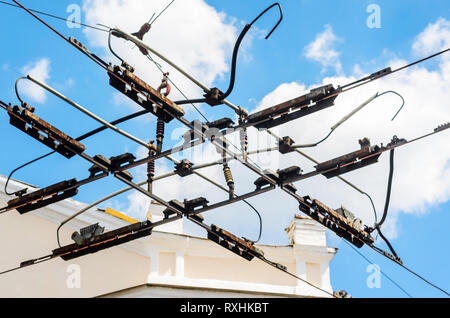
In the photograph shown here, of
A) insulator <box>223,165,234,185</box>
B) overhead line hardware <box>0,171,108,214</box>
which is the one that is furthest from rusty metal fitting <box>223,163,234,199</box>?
overhead line hardware <box>0,171,108,214</box>

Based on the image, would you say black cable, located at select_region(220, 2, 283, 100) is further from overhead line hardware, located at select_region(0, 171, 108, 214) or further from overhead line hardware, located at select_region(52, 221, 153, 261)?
overhead line hardware, located at select_region(52, 221, 153, 261)

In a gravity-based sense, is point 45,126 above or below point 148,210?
below

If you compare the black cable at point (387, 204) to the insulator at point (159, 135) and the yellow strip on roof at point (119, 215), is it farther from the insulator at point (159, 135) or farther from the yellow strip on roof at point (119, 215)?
the yellow strip on roof at point (119, 215)

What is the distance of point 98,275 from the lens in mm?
16281

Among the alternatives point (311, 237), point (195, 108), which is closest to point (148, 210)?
point (311, 237)

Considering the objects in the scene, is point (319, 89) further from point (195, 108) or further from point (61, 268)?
point (61, 268)

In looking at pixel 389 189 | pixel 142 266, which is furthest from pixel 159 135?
pixel 142 266

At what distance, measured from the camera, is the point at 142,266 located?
16672 mm

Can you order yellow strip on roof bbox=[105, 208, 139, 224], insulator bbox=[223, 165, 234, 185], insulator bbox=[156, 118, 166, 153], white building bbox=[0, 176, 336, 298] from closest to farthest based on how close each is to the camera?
insulator bbox=[156, 118, 166, 153] < insulator bbox=[223, 165, 234, 185] < white building bbox=[0, 176, 336, 298] < yellow strip on roof bbox=[105, 208, 139, 224]

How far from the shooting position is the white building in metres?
15.9

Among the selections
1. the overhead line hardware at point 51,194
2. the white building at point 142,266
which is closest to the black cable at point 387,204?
the overhead line hardware at point 51,194

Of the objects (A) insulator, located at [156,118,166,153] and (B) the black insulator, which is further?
(B) the black insulator

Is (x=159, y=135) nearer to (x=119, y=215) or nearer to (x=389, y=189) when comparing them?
(x=389, y=189)
